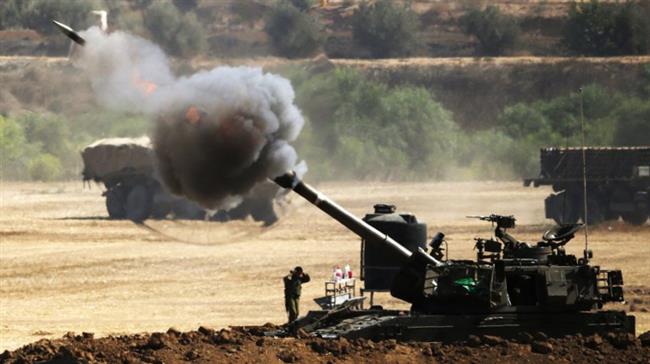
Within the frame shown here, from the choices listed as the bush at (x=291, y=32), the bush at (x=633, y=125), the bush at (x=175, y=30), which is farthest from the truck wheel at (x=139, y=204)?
the bush at (x=291, y=32)

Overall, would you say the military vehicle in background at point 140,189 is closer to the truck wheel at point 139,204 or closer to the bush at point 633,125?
the truck wheel at point 139,204

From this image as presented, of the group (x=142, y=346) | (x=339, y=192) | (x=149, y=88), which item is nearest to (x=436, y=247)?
(x=142, y=346)

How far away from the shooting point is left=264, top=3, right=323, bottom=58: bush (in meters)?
91.8

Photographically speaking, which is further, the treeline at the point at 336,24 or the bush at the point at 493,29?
the bush at the point at 493,29

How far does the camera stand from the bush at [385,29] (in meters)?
98.6

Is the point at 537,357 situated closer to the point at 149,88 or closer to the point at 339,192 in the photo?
the point at 149,88

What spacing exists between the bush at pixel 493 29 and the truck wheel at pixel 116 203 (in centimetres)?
4471

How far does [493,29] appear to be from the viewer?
325ft

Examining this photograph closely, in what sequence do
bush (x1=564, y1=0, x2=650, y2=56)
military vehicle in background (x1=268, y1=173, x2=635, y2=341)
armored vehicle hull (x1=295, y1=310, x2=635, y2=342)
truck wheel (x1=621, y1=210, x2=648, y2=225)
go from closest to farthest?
armored vehicle hull (x1=295, y1=310, x2=635, y2=342) → military vehicle in background (x1=268, y1=173, x2=635, y2=341) → truck wheel (x1=621, y1=210, x2=648, y2=225) → bush (x1=564, y1=0, x2=650, y2=56)

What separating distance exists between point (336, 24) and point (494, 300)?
79.8 metres

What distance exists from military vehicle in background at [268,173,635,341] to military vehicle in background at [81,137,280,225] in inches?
1206

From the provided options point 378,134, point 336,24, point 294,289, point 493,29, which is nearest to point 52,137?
point 378,134

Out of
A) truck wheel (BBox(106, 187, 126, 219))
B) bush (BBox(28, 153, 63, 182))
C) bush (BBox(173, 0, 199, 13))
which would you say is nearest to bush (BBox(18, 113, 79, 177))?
bush (BBox(28, 153, 63, 182))

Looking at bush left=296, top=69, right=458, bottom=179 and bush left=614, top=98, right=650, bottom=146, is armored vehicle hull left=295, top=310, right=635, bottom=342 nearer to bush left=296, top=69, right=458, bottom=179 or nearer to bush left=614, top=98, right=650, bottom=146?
bush left=614, top=98, right=650, bottom=146
